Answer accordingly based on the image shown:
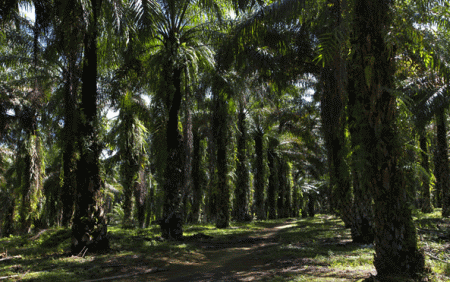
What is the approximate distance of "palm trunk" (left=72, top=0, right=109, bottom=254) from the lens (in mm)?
9297

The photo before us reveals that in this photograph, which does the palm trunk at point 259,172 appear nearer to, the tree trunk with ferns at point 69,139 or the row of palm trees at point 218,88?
the row of palm trees at point 218,88

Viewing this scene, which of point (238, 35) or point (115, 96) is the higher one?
point (238, 35)

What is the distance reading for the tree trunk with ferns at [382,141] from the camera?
211 inches

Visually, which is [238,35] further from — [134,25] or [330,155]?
[330,155]

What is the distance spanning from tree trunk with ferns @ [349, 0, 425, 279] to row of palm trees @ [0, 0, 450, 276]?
18mm

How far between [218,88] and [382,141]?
1027 centimetres

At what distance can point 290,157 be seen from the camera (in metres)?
32.7

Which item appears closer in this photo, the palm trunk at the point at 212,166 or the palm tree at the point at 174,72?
the palm tree at the point at 174,72

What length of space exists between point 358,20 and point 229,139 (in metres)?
12.5

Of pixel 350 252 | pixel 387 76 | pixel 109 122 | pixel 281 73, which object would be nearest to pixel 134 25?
pixel 281 73

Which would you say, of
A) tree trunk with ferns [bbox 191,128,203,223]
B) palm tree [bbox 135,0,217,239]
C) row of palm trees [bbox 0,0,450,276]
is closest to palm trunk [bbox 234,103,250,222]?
row of palm trees [bbox 0,0,450,276]

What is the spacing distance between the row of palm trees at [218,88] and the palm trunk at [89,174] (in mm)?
33

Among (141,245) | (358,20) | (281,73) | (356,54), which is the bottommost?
(141,245)

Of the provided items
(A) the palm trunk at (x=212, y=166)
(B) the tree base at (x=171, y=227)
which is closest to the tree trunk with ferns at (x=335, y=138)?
(A) the palm trunk at (x=212, y=166)
